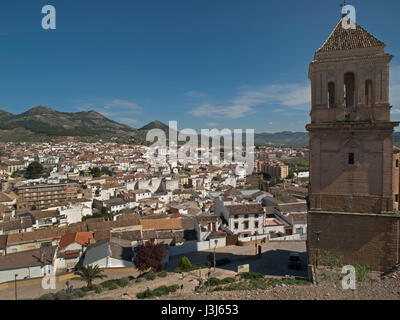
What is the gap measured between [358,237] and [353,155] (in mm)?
3144

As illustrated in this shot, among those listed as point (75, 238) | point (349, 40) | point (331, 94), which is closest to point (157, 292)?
point (331, 94)

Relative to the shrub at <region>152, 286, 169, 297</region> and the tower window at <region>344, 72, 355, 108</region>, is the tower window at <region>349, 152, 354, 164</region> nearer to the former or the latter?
the tower window at <region>344, 72, 355, 108</region>

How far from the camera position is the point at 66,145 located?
387 ft

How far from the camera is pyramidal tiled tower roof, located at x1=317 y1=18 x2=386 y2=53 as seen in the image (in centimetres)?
1034

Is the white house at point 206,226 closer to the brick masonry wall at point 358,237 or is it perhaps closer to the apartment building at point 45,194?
the brick masonry wall at point 358,237

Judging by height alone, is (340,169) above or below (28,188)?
above

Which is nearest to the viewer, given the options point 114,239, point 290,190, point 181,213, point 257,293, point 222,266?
point 257,293

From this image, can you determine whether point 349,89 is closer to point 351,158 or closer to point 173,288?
point 351,158

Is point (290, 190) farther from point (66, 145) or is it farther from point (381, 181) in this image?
point (66, 145)

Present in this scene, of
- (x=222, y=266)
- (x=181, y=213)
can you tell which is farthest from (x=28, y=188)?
(x=222, y=266)

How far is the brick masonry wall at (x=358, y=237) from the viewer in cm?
998

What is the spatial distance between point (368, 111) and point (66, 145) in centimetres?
12550

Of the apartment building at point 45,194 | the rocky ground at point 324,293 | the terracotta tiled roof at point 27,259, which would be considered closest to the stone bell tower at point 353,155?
the rocky ground at point 324,293

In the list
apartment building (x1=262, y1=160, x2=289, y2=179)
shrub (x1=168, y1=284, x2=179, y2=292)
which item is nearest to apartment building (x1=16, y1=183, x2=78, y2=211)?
shrub (x1=168, y1=284, x2=179, y2=292)
